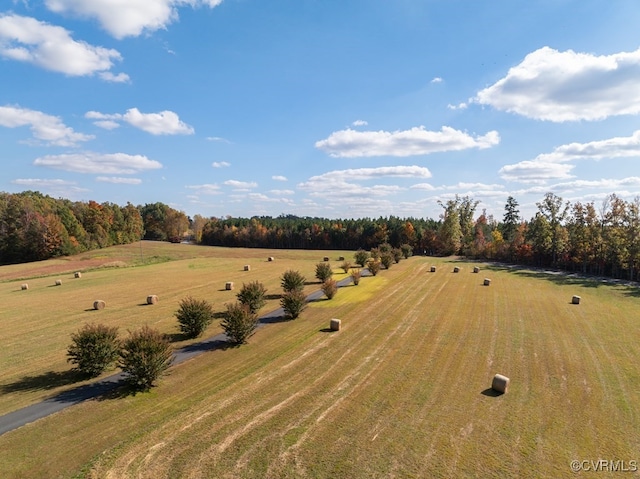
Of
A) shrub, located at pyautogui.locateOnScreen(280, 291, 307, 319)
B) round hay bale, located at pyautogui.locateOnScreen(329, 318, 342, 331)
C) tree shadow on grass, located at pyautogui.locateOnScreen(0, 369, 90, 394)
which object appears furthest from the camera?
shrub, located at pyautogui.locateOnScreen(280, 291, 307, 319)

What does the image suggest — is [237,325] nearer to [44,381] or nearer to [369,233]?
[44,381]

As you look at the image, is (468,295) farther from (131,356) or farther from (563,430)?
(131,356)

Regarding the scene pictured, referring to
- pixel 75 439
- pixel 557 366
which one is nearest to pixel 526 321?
pixel 557 366

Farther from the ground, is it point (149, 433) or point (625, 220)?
point (625, 220)

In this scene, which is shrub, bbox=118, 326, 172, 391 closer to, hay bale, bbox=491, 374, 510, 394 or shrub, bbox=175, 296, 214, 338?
shrub, bbox=175, 296, 214, 338

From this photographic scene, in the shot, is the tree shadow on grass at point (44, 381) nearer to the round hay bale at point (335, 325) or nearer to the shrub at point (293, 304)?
the shrub at point (293, 304)

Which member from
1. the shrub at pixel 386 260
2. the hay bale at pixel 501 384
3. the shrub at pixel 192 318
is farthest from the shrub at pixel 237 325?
the shrub at pixel 386 260

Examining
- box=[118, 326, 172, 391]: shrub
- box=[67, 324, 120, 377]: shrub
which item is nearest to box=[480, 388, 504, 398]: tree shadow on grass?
box=[118, 326, 172, 391]: shrub
